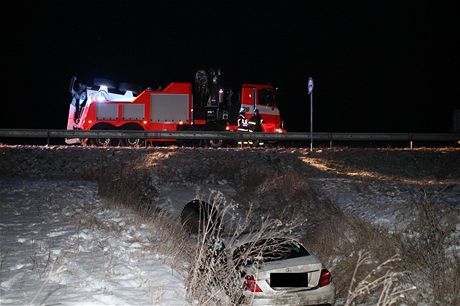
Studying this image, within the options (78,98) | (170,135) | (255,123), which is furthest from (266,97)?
(78,98)

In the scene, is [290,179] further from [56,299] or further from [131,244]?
[56,299]

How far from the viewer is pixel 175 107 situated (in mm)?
23031

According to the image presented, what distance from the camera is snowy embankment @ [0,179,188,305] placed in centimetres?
542

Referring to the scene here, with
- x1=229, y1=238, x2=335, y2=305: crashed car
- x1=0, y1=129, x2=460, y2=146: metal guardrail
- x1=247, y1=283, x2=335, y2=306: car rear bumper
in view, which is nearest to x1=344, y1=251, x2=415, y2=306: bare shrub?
x1=247, y1=283, x2=335, y2=306: car rear bumper

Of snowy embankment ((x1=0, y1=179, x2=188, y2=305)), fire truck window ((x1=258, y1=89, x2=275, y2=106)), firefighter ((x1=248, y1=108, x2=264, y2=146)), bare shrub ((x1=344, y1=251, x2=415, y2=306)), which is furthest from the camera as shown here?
fire truck window ((x1=258, y1=89, x2=275, y2=106))

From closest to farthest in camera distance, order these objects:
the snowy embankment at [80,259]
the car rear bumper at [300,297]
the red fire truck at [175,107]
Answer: the snowy embankment at [80,259] → the car rear bumper at [300,297] → the red fire truck at [175,107]

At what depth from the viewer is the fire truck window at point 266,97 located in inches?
914

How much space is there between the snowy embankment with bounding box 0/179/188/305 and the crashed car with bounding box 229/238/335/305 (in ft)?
3.26

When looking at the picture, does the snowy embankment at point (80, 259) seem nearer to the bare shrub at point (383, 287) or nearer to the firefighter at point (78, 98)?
the bare shrub at point (383, 287)

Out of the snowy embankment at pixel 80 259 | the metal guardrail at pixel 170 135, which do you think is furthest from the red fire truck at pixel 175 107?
the snowy embankment at pixel 80 259

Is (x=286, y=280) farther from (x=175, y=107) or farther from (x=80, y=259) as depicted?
(x=175, y=107)

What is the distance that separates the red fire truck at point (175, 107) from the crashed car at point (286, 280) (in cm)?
1612

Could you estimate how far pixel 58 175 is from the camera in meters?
15.6

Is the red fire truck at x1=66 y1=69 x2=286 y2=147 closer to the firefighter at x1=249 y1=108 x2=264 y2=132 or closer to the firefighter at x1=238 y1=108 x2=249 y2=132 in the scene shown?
the firefighter at x1=238 y1=108 x2=249 y2=132
